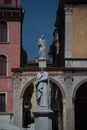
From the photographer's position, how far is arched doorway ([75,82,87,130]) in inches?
1829

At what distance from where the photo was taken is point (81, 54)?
4369cm

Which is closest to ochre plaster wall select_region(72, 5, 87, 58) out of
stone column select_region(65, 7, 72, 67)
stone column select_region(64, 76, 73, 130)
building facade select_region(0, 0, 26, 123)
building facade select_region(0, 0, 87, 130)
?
building facade select_region(0, 0, 87, 130)

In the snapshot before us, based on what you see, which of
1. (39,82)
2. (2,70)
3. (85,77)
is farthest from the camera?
(2,70)

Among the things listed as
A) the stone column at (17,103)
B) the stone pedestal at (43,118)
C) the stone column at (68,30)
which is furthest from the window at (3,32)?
the stone pedestal at (43,118)

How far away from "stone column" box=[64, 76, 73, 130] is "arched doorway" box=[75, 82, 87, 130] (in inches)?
185

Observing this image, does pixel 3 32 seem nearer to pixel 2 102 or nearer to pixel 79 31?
pixel 2 102

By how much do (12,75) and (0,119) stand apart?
3.87 metres

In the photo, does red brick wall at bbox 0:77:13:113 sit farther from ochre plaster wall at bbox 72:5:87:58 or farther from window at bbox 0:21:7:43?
ochre plaster wall at bbox 72:5:87:58

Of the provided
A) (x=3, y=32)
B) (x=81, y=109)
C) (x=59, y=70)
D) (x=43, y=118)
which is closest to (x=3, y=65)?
(x=3, y=32)

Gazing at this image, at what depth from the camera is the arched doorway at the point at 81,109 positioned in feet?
152

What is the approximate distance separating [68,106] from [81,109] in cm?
584

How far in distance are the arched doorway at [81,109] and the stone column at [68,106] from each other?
470 cm

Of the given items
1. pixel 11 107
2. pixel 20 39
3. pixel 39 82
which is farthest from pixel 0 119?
pixel 39 82

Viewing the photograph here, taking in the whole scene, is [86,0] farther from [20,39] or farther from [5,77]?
[5,77]
